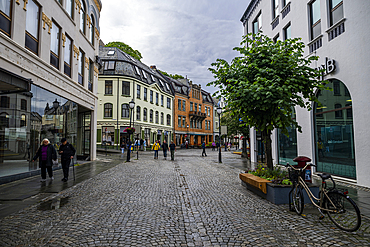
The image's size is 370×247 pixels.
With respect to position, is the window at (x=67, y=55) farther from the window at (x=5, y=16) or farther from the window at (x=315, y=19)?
the window at (x=315, y=19)

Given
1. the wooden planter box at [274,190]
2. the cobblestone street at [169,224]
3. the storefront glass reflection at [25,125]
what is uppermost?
the storefront glass reflection at [25,125]

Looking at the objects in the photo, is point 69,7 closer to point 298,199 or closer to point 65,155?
point 65,155

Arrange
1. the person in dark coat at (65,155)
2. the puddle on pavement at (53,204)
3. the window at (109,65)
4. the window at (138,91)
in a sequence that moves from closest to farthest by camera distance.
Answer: the puddle on pavement at (53,204) < the person in dark coat at (65,155) < the window at (109,65) < the window at (138,91)

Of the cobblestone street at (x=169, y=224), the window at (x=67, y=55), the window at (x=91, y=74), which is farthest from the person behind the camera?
the window at (x=91, y=74)

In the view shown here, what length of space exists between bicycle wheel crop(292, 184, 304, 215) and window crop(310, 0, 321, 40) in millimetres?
8900

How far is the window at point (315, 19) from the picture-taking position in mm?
11445

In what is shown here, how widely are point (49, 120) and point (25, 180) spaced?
149 inches

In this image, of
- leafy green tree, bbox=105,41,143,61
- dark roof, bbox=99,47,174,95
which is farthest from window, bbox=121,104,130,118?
leafy green tree, bbox=105,41,143,61

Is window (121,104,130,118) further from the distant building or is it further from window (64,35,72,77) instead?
window (64,35,72,77)

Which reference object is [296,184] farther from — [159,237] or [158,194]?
[158,194]

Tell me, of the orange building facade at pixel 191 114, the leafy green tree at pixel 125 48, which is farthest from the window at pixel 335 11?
the orange building facade at pixel 191 114

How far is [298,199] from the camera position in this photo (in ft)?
17.9

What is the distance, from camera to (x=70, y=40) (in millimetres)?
15102

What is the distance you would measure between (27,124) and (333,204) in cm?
1131
